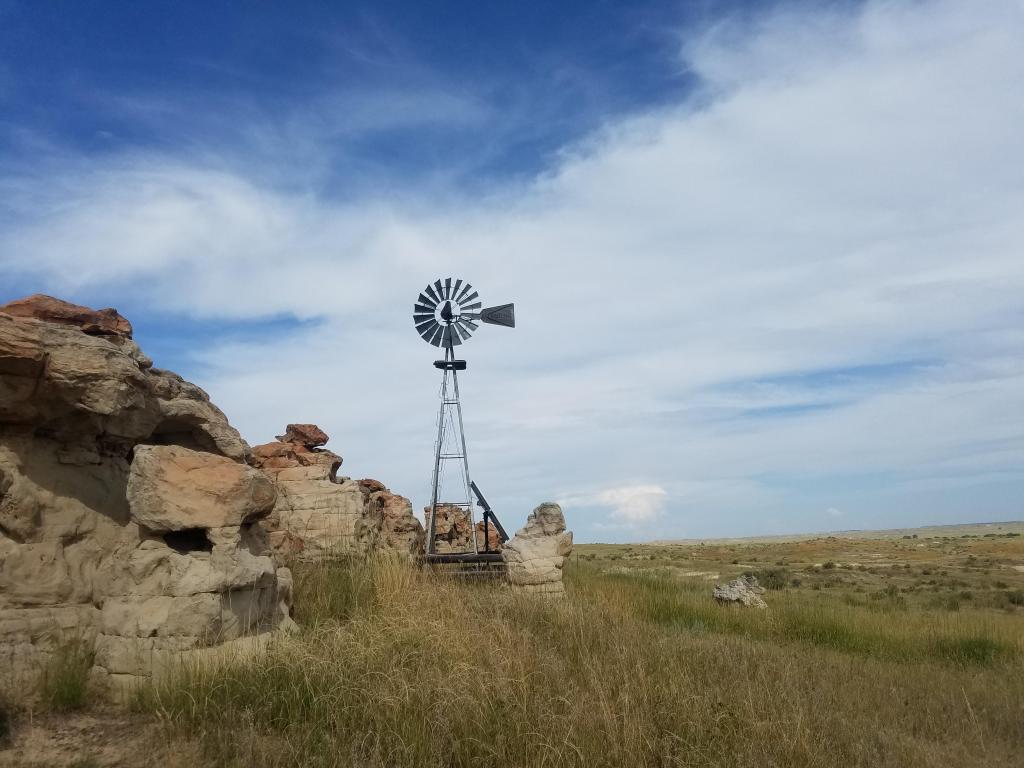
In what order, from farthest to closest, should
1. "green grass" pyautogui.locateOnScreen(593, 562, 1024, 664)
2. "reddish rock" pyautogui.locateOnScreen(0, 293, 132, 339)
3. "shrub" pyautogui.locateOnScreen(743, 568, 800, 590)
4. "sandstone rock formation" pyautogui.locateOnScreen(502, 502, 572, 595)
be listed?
"shrub" pyautogui.locateOnScreen(743, 568, 800, 590)
"sandstone rock formation" pyautogui.locateOnScreen(502, 502, 572, 595)
"green grass" pyautogui.locateOnScreen(593, 562, 1024, 664)
"reddish rock" pyautogui.locateOnScreen(0, 293, 132, 339)

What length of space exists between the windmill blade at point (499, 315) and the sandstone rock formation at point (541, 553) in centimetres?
679

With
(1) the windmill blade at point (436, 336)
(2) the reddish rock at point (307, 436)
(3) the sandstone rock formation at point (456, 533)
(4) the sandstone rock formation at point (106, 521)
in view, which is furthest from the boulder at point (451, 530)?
(4) the sandstone rock formation at point (106, 521)

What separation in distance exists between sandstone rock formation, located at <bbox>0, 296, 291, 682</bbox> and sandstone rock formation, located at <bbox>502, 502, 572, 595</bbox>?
15.1ft

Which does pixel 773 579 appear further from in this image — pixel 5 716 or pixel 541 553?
pixel 5 716

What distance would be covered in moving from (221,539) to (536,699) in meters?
2.95

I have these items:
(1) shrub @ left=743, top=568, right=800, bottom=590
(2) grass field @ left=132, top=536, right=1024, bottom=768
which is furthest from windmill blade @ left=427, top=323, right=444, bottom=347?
(1) shrub @ left=743, top=568, right=800, bottom=590

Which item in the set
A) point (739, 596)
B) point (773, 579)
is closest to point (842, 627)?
point (739, 596)

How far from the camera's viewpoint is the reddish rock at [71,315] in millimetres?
6422

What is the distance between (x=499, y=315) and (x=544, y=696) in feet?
41.3

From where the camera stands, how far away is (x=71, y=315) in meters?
6.79

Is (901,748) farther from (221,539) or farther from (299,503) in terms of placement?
(299,503)

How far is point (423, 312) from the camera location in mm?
17219

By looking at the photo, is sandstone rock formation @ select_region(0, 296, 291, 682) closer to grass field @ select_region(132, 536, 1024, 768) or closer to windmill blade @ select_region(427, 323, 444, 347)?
grass field @ select_region(132, 536, 1024, 768)

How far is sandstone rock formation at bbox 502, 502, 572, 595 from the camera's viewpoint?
10.8 m
